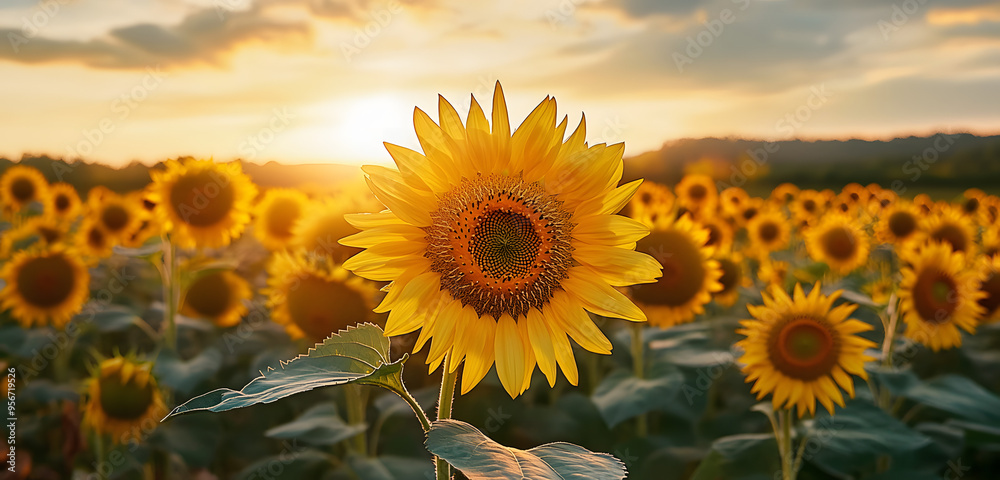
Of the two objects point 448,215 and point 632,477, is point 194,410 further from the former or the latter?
point 632,477

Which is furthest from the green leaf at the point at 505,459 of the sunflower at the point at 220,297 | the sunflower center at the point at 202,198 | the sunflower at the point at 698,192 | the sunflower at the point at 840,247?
the sunflower at the point at 698,192

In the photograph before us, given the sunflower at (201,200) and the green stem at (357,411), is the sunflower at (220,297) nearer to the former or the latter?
the sunflower at (201,200)

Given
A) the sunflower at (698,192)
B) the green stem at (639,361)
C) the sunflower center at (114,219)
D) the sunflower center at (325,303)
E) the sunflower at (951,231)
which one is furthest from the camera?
the sunflower at (698,192)

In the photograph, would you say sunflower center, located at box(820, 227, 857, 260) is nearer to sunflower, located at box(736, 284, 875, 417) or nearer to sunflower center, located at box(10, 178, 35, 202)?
sunflower, located at box(736, 284, 875, 417)

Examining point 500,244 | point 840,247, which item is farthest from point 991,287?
point 500,244

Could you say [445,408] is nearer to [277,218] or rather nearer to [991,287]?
[277,218]

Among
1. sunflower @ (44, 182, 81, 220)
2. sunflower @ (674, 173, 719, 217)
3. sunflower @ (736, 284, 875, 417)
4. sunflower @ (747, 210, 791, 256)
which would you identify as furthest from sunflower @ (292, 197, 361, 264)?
sunflower @ (44, 182, 81, 220)
